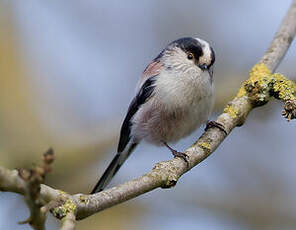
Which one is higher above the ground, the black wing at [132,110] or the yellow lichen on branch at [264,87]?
the yellow lichen on branch at [264,87]

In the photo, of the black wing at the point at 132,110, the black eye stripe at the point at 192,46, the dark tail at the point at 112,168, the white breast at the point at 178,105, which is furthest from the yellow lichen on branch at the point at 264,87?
the dark tail at the point at 112,168

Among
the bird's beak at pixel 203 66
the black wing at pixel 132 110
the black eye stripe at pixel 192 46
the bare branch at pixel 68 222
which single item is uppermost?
the black eye stripe at pixel 192 46

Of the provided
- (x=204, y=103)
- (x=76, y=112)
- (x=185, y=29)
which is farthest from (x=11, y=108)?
(x=185, y=29)

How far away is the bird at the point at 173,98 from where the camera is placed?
355 cm

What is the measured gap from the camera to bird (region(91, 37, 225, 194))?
3.55 meters

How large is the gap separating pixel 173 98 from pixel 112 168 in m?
0.80

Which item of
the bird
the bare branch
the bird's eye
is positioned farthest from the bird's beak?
the bare branch

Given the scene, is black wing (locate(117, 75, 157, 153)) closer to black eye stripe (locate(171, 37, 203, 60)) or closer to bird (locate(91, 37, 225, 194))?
bird (locate(91, 37, 225, 194))

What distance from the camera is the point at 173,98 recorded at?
355 centimetres

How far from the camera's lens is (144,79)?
396cm

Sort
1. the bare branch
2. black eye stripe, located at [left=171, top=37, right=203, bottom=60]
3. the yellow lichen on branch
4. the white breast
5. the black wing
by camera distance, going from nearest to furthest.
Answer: the bare branch → the yellow lichen on branch → the white breast → black eye stripe, located at [left=171, top=37, right=203, bottom=60] → the black wing

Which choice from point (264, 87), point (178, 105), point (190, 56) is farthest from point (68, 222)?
point (190, 56)

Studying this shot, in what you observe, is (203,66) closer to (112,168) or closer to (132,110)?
(132,110)

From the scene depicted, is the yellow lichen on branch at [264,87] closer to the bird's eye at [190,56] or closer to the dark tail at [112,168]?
the bird's eye at [190,56]
